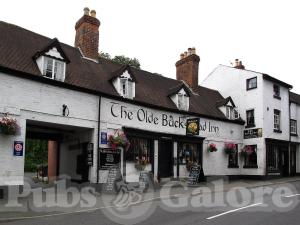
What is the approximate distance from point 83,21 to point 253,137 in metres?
15.5

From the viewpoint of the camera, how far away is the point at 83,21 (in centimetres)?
2288

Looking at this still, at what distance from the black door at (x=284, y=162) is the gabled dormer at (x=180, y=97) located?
10.7 meters

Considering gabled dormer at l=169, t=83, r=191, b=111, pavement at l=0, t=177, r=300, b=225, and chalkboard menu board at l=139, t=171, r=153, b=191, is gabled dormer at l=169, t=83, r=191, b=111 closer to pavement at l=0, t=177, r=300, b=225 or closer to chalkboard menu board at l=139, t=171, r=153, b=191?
chalkboard menu board at l=139, t=171, r=153, b=191

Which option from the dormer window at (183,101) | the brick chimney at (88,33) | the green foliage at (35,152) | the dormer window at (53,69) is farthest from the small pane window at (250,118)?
the green foliage at (35,152)

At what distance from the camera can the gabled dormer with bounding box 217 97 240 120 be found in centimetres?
2964

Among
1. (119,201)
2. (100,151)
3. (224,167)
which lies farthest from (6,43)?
(224,167)

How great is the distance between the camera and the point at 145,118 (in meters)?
22.6

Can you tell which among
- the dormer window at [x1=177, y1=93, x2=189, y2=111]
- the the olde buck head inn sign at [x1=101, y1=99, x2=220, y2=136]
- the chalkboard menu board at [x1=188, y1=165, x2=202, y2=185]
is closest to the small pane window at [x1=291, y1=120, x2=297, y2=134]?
the the olde buck head inn sign at [x1=101, y1=99, x2=220, y2=136]

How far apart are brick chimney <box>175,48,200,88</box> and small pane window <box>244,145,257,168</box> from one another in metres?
6.51

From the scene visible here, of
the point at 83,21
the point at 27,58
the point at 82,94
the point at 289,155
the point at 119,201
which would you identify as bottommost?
the point at 119,201

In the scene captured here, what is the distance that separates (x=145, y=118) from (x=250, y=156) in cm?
1113

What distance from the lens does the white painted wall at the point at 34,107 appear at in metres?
16.4

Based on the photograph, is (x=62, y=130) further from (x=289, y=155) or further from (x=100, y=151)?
(x=289, y=155)

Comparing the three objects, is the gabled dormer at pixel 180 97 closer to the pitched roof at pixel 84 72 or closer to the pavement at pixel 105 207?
the pitched roof at pixel 84 72
